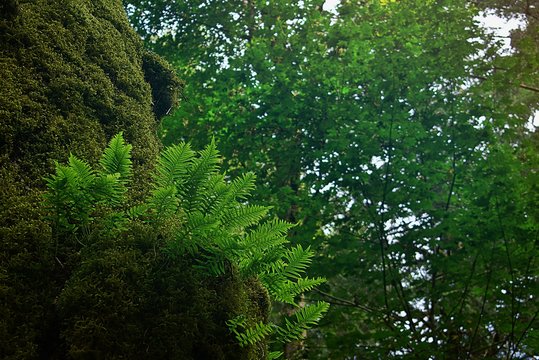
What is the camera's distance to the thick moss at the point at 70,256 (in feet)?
6.12

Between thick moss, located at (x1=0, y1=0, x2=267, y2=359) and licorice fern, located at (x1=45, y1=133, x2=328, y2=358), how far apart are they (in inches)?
3.7

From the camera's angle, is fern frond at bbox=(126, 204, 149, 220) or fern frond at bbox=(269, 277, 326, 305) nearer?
fern frond at bbox=(126, 204, 149, 220)

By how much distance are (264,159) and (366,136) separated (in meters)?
1.91

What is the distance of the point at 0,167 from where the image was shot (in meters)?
2.24

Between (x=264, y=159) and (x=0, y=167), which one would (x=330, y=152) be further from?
(x=0, y=167)

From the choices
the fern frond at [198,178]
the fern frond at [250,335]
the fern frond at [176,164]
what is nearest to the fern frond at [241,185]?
the fern frond at [198,178]

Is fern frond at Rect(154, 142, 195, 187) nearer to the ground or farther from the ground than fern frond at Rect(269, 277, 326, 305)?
farther from the ground

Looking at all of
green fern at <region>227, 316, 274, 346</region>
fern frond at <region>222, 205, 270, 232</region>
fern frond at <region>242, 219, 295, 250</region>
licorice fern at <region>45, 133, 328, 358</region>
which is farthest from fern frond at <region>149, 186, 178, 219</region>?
green fern at <region>227, 316, 274, 346</region>

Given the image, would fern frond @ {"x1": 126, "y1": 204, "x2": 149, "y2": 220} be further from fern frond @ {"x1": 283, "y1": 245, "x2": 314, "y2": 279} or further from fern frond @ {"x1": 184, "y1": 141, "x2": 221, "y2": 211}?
fern frond @ {"x1": 283, "y1": 245, "x2": 314, "y2": 279}

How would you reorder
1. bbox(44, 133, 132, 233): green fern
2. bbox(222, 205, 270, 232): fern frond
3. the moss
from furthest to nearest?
1. bbox(222, 205, 270, 232): fern frond
2. bbox(44, 133, 132, 233): green fern
3. the moss

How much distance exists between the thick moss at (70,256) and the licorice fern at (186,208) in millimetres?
93

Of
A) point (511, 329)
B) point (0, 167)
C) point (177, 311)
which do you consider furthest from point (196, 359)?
point (511, 329)

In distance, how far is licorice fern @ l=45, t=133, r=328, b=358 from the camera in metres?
2.09

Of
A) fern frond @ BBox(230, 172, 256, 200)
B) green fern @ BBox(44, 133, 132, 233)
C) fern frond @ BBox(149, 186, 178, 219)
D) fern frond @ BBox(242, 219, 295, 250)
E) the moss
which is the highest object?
fern frond @ BBox(230, 172, 256, 200)
